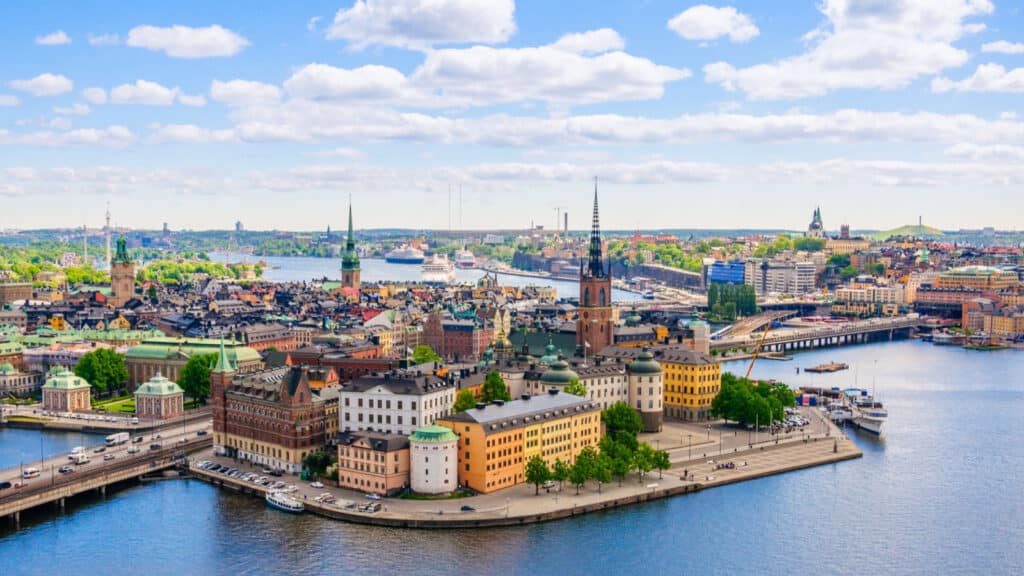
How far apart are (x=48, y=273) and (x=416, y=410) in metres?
140

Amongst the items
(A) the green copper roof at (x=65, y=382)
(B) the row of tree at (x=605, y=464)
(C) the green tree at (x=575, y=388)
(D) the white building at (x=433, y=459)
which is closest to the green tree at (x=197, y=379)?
(A) the green copper roof at (x=65, y=382)

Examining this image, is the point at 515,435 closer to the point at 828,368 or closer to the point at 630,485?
the point at 630,485

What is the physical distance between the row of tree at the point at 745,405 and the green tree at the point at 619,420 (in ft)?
24.8

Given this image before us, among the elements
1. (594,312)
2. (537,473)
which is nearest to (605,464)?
(537,473)

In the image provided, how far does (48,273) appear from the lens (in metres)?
180

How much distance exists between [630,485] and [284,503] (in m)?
15.6

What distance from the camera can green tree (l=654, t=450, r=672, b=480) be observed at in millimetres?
55906

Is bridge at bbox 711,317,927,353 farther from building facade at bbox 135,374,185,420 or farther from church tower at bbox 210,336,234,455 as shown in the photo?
church tower at bbox 210,336,234,455

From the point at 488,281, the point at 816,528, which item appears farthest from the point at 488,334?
Result: the point at 488,281

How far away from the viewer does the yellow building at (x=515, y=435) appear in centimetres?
5266

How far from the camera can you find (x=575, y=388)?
→ 6391 centimetres

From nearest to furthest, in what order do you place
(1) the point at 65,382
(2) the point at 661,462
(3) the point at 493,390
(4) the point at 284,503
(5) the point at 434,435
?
(4) the point at 284,503
(5) the point at 434,435
(2) the point at 661,462
(3) the point at 493,390
(1) the point at 65,382

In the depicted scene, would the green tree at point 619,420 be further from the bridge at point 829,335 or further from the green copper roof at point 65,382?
the bridge at point 829,335

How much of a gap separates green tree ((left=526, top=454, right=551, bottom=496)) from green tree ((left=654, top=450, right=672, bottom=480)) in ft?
19.3
